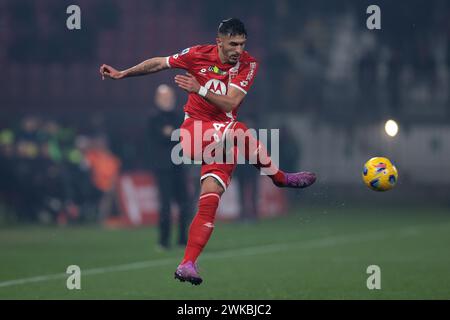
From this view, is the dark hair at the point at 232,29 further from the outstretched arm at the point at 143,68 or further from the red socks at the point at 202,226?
the red socks at the point at 202,226

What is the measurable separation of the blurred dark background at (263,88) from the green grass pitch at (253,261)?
166cm

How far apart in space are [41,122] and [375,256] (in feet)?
38.6

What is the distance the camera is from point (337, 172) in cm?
3139

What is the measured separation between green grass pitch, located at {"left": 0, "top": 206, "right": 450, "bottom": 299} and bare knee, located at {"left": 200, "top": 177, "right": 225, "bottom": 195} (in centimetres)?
166

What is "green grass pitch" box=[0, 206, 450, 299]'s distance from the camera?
12.2 m

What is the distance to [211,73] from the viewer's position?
10523 mm

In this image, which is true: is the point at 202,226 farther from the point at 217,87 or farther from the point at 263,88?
the point at 263,88

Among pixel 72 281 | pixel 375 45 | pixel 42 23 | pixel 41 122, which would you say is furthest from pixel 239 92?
pixel 375 45

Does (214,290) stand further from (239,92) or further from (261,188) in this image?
(261,188)

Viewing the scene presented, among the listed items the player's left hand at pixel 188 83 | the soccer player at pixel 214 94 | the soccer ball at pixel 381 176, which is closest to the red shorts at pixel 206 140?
the soccer player at pixel 214 94

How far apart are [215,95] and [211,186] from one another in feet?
2.90

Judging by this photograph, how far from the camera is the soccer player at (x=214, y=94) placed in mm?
10211

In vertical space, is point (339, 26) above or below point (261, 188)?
above

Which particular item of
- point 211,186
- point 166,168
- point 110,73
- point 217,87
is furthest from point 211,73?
point 166,168
